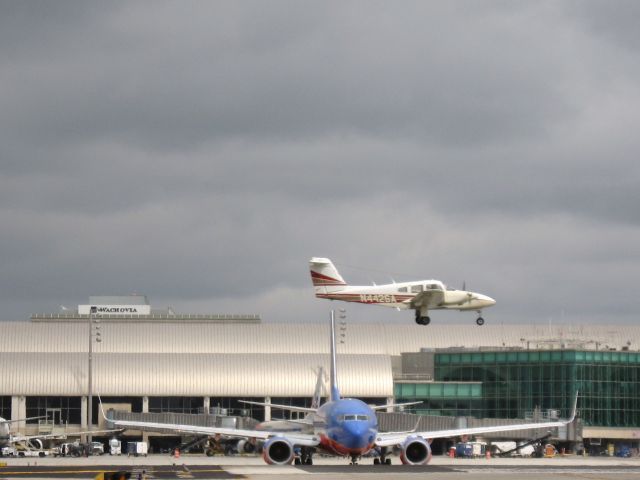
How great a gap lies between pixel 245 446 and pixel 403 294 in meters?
22.1

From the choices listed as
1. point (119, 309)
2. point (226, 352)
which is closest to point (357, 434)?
point (226, 352)

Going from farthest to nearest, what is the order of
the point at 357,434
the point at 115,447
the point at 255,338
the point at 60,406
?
1. the point at 255,338
2. the point at 60,406
3. the point at 115,447
4. the point at 357,434

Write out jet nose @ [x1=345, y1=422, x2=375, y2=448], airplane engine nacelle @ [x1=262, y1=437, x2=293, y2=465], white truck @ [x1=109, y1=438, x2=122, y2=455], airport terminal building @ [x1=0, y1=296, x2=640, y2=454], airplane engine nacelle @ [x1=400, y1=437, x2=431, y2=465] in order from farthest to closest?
1. airport terminal building @ [x1=0, y1=296, x2=640, y2=454]
2. white truck @ [x1=109, y1=438, x2=122, y2=455]
3. airplane engine nacelle @ [x1=400, y1=437, x2=431, y2=465]
4. airplane engine nacelle @ [x1=262, y1=437, x2=293, y2=465]
5. jet nose @ [x1=345, y1=422, x2=375, y2=448]

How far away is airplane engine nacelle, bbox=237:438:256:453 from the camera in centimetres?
11278

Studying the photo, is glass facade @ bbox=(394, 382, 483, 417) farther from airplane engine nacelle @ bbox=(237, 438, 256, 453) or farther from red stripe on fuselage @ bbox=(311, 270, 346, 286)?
red stripe on fuselage @ bbox=(311, 270, 346, 286)

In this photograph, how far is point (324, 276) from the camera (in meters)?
109

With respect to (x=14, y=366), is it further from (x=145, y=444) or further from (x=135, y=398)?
(x=145, y=444)

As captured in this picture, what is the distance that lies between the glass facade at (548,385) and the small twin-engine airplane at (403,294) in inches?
1804

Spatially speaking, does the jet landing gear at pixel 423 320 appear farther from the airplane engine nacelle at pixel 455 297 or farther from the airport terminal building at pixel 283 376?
the airport terminal building at pixel 283 376

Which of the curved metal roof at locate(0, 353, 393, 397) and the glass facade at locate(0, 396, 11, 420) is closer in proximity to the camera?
the glass facade at locate(0, 396, 11, 420)

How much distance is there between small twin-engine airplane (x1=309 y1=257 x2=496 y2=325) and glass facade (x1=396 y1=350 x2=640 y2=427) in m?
45.8

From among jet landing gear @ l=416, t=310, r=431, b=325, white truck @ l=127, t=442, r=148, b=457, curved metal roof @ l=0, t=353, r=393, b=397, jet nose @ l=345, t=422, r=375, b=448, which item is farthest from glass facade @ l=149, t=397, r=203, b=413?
jet nose @ l=345, t=422, r=375, b=448

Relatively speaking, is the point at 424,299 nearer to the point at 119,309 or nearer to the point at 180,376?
the point at 180,376

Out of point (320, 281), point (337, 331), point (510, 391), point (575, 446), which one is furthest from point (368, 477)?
point (337, 331)
